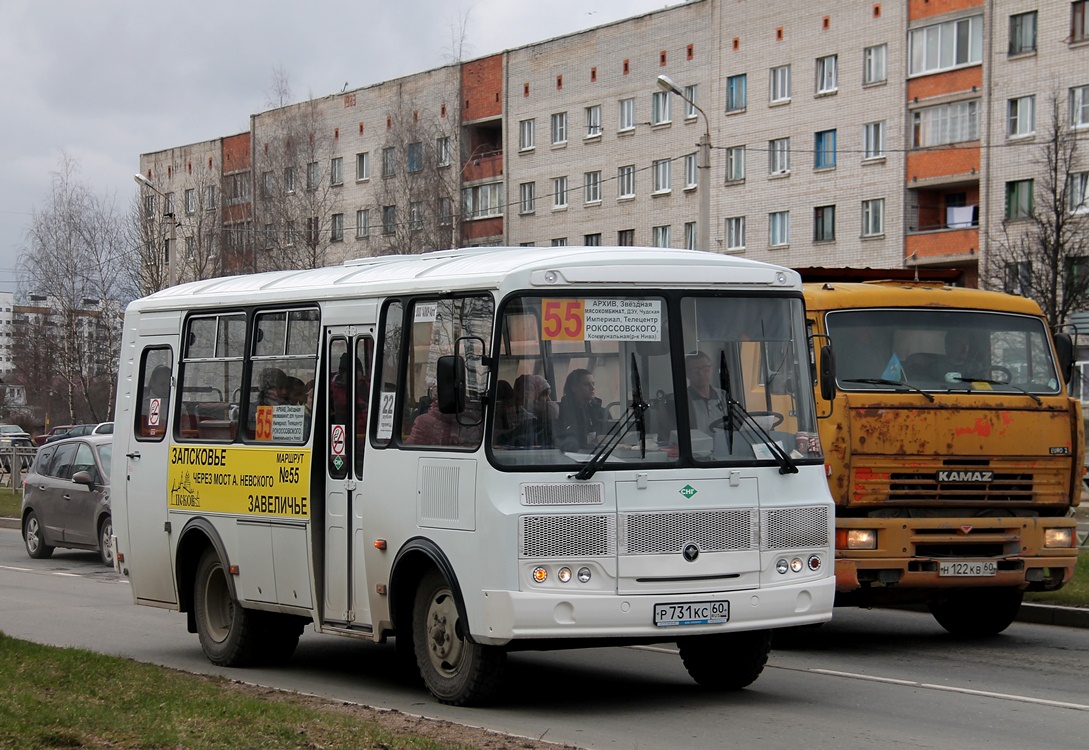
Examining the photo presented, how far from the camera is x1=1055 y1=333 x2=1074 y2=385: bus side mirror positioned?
523 inches

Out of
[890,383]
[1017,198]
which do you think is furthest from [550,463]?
[1017,198]

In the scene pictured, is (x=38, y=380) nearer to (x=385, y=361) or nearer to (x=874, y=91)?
(x=874, y=91)

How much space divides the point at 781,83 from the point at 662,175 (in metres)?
6.83

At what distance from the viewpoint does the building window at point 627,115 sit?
65750mm

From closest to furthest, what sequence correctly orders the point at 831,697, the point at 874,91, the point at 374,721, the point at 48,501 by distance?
the point at 374,721 → the point at 831,697 → the point at 48,501 → the point at 874,91

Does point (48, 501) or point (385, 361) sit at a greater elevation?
point (385, 361)

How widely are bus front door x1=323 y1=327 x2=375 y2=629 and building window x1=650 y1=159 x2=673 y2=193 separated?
54134 millimetres

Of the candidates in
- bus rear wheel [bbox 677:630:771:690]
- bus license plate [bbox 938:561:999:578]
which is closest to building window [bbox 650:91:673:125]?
bus license plate [bbox 938:561:999:578]

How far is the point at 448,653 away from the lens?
384 inches

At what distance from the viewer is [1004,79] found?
2066 inches

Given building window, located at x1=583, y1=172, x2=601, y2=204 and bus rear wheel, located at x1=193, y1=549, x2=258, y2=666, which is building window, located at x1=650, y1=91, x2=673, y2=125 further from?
bus rear wheel, located at x1=193, y1=549, x2=258, y2=666

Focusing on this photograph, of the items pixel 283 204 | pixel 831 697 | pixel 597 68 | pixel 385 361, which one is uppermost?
pixel 597 68

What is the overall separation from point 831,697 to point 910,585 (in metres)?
2.44

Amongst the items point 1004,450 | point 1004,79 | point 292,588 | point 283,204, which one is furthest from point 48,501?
point 283,204
